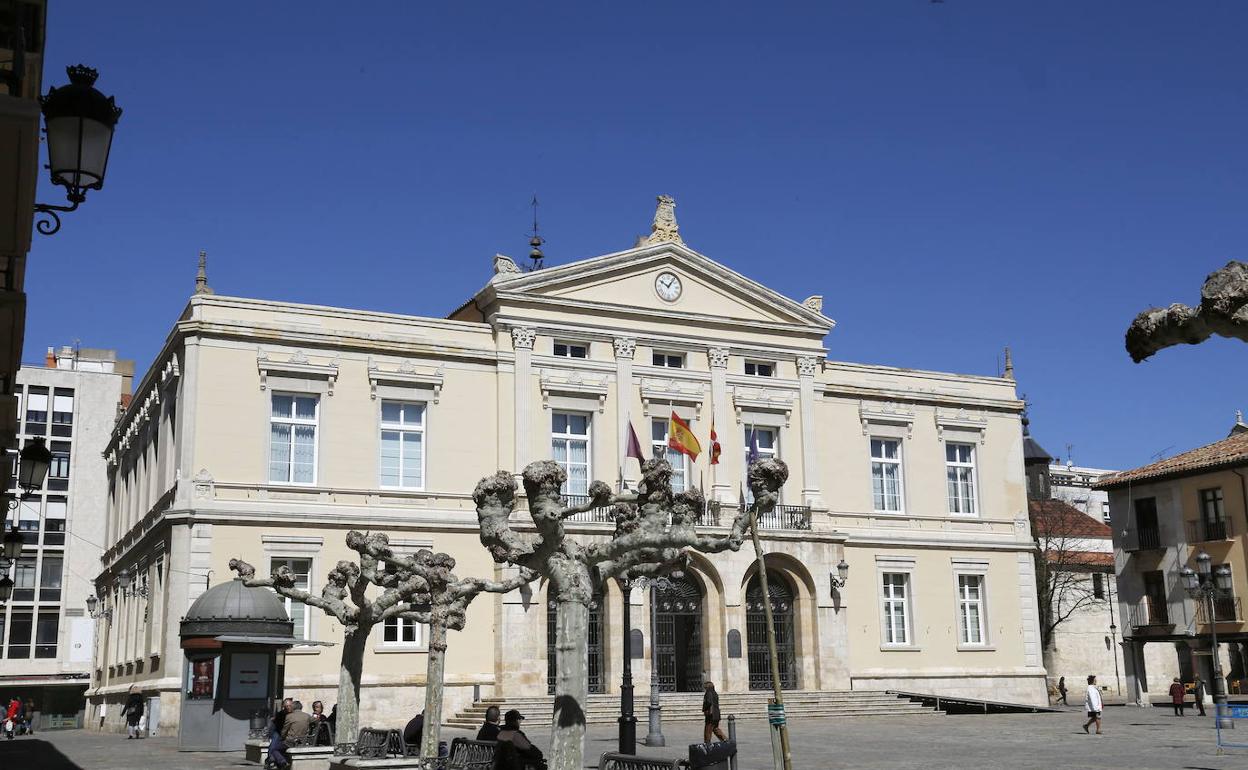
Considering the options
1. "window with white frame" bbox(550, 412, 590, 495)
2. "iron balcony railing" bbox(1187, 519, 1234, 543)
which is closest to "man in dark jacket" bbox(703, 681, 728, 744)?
"window with white frame" bbox(550, 412, 590, 495)

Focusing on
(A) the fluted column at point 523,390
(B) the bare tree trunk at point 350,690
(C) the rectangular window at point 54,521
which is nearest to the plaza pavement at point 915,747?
(B) the bare tree trunk at point 350,690

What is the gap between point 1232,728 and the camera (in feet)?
100

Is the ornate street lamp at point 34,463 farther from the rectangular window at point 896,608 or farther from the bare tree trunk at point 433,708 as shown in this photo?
the rectangular window at point 896,608

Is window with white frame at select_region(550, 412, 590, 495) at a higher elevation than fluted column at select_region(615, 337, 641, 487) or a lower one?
lower

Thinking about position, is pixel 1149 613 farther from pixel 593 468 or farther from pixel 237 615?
pixel 237 615

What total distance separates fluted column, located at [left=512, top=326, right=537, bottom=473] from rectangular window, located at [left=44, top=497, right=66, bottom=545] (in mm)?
44954

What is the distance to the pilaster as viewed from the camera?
4072cm

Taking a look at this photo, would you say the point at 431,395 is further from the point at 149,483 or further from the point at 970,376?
the point at 970,376

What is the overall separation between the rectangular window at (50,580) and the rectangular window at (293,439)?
139ft

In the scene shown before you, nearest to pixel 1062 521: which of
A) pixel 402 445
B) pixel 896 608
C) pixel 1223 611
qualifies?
pixel 1223 611

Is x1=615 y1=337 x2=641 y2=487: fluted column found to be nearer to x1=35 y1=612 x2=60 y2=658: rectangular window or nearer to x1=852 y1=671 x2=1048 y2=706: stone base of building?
x1=852 y1=671 x2=1048 y2=706: stone base of building

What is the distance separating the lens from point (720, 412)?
41.5 metres

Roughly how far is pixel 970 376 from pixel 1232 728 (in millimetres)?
18531

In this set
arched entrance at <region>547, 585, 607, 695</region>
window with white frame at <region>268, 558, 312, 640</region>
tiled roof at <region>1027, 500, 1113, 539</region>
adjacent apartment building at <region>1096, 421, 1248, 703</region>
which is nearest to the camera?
window with white frame at <region>268, 558, 312, 640</region>
